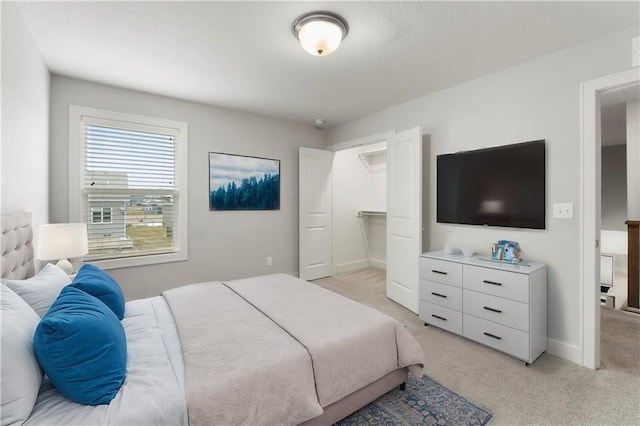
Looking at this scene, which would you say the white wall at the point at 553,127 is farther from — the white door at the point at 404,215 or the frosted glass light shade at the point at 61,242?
the frosted glass light shade at the point at 61,242

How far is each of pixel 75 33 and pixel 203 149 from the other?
175cm

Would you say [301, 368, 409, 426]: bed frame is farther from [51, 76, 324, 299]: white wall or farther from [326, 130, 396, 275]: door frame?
[326, 130, 396, 275]: door frame

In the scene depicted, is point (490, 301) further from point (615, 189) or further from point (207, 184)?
point (615, 189)

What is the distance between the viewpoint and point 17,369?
3.27ft

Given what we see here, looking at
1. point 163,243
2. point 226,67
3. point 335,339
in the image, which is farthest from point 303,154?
point 335,339

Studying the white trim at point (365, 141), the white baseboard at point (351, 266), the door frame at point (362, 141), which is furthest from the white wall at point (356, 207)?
the white trim at point (365, 141)

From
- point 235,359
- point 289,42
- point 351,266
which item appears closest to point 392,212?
point 351,266

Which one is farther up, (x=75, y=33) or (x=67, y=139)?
(x=75, y=33)

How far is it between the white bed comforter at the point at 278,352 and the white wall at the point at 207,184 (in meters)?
1.54

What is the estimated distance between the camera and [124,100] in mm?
3273

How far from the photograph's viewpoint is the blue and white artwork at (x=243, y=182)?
3945 millimetres

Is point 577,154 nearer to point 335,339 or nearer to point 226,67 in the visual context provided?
point 335,339

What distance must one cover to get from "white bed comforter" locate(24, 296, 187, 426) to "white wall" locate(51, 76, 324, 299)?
2.25 metres

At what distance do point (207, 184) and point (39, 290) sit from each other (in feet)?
8.12
